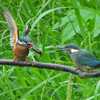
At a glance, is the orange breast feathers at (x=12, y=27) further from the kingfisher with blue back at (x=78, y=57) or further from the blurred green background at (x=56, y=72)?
the blurred green background at (x=56, y=72)

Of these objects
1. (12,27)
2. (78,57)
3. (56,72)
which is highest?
(12,27)

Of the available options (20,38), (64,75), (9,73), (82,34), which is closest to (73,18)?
(82,34)

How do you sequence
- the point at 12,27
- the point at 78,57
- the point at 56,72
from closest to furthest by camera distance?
the point at 12,27 < the point at 78,57 < the point at 56,72

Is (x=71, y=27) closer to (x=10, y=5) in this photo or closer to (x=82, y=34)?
(x=82, y=34)

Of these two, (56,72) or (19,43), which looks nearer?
(19,43)

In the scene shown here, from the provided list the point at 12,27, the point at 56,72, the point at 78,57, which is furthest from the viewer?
the point at 56,72

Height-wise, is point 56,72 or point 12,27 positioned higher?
point 12,27

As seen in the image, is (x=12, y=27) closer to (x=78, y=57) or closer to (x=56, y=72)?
(x=78, y=57)

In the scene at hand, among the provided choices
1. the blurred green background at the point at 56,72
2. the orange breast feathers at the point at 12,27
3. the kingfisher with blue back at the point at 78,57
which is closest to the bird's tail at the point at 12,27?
the orange breast feathers at the point at 12,27

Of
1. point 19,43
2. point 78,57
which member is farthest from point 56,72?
point 19,43

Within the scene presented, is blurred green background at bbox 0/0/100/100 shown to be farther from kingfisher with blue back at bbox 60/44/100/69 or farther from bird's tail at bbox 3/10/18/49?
bird's tail at bbox 3/10/18/49

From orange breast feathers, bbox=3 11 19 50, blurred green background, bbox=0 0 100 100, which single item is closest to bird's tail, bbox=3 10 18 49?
orange breast feathers, bbox=3 11 19 50

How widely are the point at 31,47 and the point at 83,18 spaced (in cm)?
101

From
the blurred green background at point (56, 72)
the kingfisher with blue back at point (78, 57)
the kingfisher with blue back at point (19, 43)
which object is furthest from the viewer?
the blurred green background at point (56, 72)
